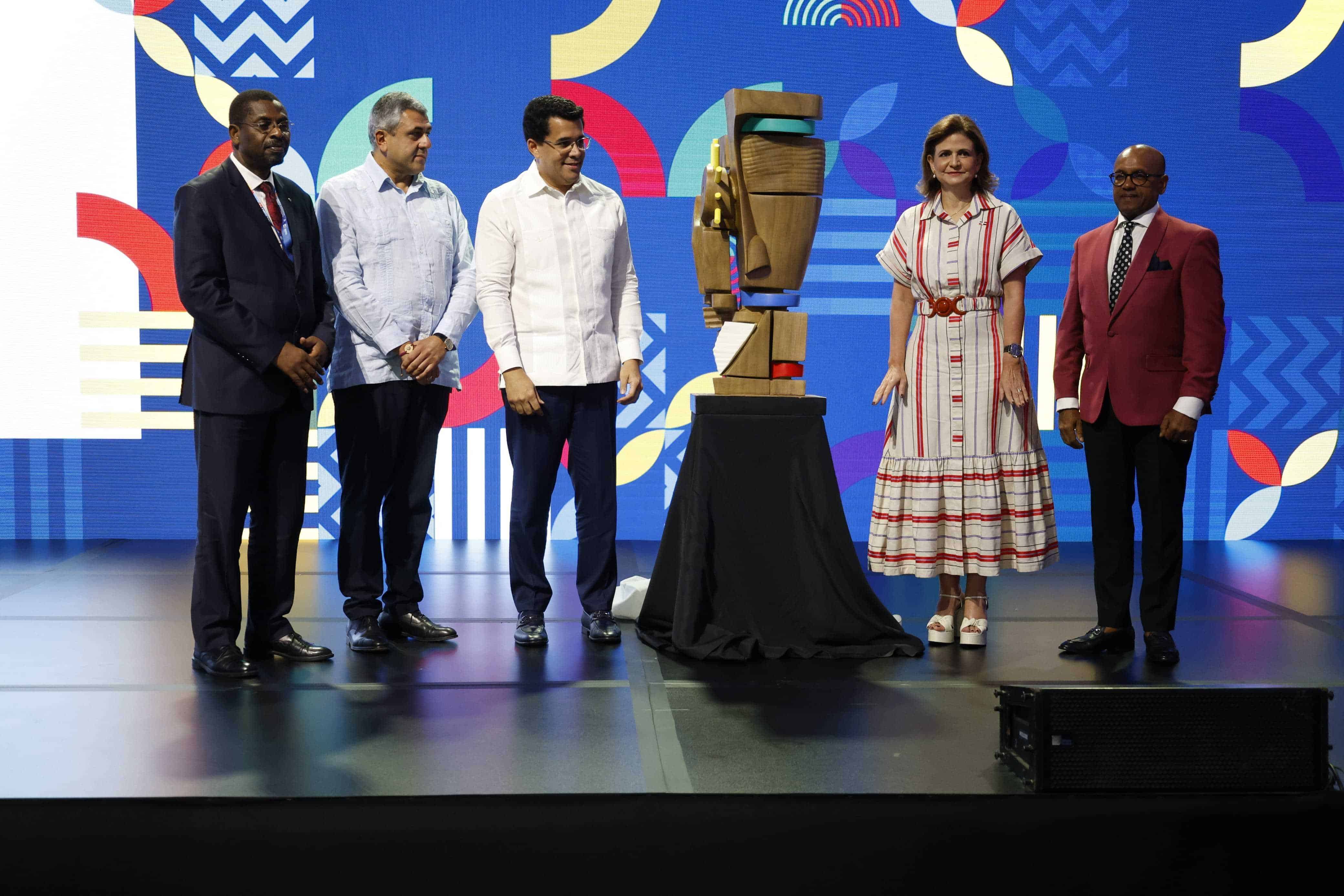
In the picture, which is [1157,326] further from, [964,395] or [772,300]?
[772,300]

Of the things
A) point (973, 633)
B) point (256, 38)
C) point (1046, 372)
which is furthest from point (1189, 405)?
point (256, 38)

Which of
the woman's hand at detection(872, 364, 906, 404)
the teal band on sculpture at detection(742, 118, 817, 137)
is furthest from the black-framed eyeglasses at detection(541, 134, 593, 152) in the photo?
the woman's hand at detection(872, 364, 906, 404)

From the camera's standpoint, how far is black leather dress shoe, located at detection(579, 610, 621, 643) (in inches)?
141

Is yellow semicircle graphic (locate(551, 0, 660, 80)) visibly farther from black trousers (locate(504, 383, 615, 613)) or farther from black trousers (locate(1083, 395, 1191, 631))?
black trousers (locate(1083, 395, 1191, 631))

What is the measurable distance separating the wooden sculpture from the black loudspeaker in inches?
54.1

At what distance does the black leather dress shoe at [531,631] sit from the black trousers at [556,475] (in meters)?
0.02

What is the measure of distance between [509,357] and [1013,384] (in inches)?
57.4

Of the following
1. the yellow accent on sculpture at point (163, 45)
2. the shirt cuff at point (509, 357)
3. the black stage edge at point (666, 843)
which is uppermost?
the yellow accent on sculpture at point (163, 45)

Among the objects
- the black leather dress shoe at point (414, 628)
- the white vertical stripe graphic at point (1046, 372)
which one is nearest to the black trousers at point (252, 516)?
the black leather dress shoe at point (414, 628)

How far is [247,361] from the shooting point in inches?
123

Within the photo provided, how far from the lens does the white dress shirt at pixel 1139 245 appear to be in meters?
3.31

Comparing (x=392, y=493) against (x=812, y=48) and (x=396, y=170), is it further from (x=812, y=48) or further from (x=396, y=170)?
(x=812, y=48)

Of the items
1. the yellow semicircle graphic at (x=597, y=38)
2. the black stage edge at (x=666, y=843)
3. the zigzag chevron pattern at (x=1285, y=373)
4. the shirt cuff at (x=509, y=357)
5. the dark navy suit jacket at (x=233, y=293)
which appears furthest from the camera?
the zigzag chevron pattern at (x=1285, y=373)

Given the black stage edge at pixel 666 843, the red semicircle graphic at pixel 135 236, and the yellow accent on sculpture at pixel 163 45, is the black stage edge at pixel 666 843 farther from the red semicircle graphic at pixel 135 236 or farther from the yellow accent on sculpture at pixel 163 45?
the yellow accent on sculpture at pixel 163 45
